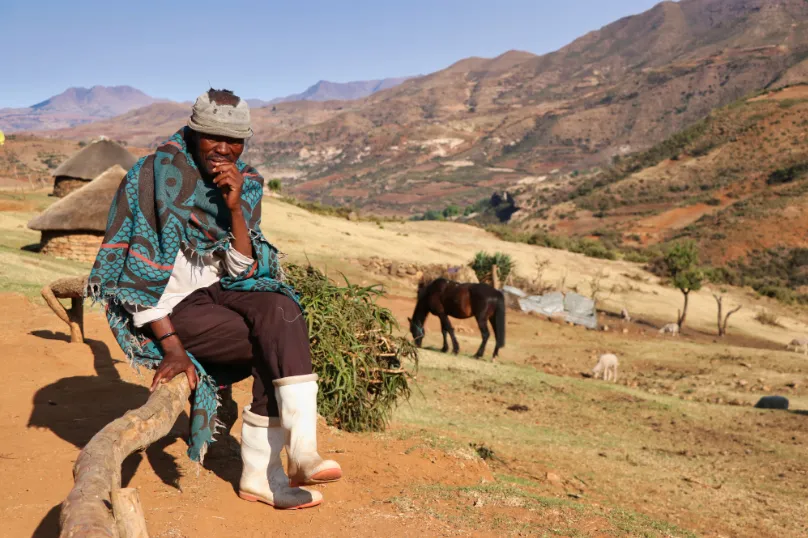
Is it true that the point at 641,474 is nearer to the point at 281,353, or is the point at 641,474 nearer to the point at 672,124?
the point at 281,353

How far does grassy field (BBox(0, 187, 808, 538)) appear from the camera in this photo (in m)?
4.36

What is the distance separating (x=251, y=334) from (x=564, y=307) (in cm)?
1947

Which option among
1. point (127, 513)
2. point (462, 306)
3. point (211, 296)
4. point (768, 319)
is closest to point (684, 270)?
point (768, 319)

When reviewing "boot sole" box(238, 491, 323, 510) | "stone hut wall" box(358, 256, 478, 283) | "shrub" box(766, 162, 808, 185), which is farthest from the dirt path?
"shrub" box(766, 162, 808, 185)

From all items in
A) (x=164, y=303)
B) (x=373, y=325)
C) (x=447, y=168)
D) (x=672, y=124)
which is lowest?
(x=373, y=325)

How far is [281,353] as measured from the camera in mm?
3113

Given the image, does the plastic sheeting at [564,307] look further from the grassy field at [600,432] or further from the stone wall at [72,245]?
the stone wall at [72,245]

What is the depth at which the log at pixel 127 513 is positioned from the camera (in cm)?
207

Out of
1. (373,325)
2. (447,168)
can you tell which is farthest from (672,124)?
(373,325)

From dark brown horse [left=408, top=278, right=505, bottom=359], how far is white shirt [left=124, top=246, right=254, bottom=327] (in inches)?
424

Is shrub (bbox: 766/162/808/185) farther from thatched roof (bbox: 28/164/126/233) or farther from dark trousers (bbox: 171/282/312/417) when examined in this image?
dark trousers (bbox: 171/282/312/417)

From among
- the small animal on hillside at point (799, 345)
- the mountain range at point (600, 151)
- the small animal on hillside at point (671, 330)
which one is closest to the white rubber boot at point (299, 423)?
the small animal on hillside at point (799, 345)

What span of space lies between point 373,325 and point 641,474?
3.31 metres

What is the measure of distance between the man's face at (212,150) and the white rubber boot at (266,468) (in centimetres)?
120
